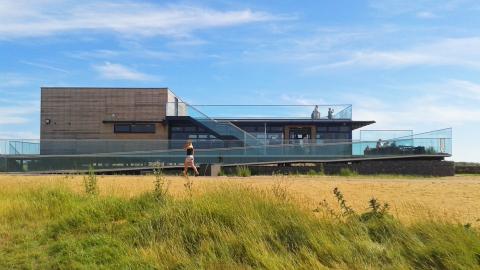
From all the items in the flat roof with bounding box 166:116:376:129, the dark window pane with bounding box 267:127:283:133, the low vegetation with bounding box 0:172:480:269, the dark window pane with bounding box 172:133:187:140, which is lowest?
the low vegetation with bounding box 0:172:480:269

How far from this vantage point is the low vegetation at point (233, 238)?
23.9 feet

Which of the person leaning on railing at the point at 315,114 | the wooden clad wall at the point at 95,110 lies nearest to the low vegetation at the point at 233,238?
the wooden clad wall at the point at 95,110

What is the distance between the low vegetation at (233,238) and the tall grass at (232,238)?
0.01 m

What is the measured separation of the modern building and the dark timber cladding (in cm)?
8

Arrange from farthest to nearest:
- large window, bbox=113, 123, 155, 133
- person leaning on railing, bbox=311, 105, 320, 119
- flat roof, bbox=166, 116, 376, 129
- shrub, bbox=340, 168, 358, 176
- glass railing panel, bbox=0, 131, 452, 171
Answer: person leaning on railing, bbox=311, 105, 320, 119 → large window, bbox=113, 123, 155, 133 → flat roof, bbox=166, 116, 376, 129 → glass railing panel, bbox=0, 131, 452, 171 → shrub, bbox=340, 168, 358, 176

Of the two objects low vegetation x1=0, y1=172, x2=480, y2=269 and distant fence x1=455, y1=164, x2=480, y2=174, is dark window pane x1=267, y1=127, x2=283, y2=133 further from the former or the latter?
→ low vegetation x1=0, y1=172, x2=480, y2=269

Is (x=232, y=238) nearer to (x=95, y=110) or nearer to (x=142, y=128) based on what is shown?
(x=142, y=128)

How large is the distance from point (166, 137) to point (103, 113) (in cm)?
547

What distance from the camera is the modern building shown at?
35.8 meters

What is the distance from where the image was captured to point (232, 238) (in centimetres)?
805

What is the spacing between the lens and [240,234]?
320 inches

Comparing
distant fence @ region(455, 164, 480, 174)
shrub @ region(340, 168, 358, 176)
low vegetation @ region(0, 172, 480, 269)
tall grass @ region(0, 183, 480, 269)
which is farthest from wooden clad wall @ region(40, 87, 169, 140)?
tall grass @ region(0, 183, 480, 269)

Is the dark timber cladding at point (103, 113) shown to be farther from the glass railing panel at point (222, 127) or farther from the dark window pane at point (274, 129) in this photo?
the dark window pane at point (274, 129)

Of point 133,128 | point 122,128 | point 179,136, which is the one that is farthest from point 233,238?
point 122,128
